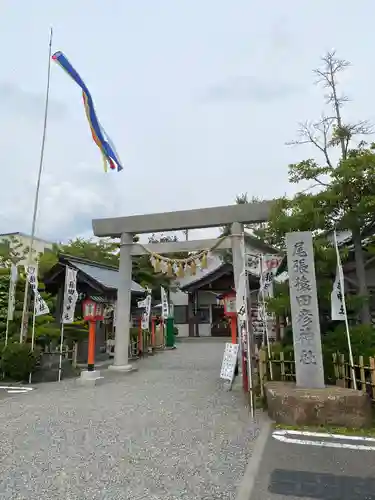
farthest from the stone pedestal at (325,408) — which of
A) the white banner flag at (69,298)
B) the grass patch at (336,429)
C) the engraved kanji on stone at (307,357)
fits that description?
the white banner flag at (69,298)

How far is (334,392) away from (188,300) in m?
23.6

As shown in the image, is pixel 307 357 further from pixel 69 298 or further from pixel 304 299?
pixel 69 298

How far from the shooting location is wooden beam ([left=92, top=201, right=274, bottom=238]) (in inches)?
415

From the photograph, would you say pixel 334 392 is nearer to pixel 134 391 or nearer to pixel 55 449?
pixel 55 449

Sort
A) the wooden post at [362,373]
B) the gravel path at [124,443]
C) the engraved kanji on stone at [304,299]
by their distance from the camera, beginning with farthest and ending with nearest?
the engraved kanji on stone at [304,299] < the wooden post at [362,373] < the gravel path at [124,443]

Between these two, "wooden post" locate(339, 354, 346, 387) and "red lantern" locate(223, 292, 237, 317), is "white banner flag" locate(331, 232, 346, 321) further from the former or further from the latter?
"red lantern" locate(223, 292, 237, 317)

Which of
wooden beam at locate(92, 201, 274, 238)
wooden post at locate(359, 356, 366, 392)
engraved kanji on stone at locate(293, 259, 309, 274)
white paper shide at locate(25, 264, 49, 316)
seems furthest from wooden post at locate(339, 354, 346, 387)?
white paper shide at locate(25, 264, 49, 316)

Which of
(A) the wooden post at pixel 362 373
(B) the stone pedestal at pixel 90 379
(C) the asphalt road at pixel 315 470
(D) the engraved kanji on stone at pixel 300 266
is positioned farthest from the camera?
(B) the stone pedestal at pixel 90 379

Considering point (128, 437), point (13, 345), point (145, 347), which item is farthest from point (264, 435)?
point (145, 347)

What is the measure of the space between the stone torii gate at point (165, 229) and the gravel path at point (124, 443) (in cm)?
296

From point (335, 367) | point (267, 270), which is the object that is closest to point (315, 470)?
point (335, 367)

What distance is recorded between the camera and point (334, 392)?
19.2 feet

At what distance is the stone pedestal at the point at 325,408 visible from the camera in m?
5.61

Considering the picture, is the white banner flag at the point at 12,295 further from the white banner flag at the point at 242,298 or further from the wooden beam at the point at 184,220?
the white banner flag at the point at 242,298
